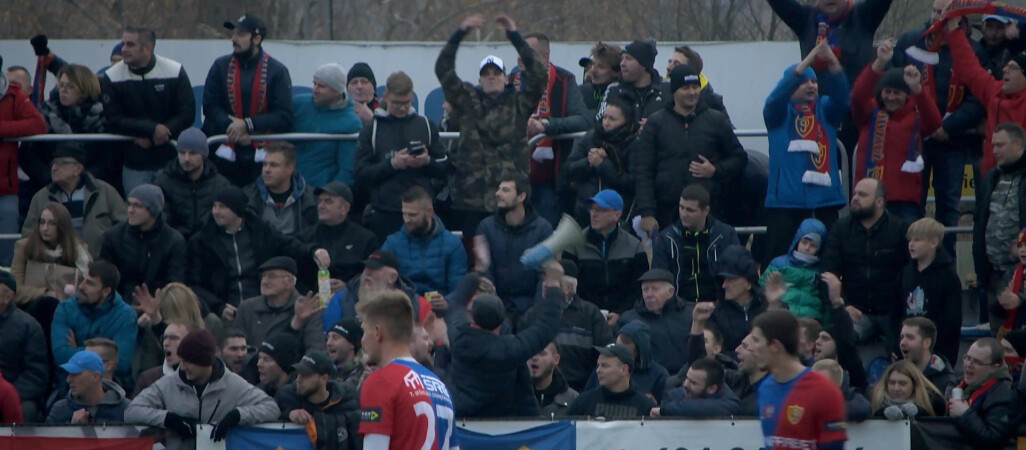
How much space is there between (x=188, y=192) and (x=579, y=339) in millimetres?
3583

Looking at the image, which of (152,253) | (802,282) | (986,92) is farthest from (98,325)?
(986,92)

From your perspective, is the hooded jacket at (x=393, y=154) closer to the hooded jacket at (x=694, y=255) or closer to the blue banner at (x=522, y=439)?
the hooded jacket at (x=694, y=255)

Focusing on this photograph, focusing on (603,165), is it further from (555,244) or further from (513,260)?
(555,244)

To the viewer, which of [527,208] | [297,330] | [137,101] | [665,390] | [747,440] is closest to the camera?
[747,440]

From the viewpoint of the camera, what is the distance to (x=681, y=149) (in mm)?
13008

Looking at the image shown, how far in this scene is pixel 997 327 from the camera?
12273 millimetres

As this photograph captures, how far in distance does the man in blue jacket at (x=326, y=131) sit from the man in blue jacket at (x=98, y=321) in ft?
7.94

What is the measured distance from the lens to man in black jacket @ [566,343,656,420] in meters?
10.8

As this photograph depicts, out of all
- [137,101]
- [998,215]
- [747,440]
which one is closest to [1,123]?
[137,101]

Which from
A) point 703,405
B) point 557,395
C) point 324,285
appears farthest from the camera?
point 324,285

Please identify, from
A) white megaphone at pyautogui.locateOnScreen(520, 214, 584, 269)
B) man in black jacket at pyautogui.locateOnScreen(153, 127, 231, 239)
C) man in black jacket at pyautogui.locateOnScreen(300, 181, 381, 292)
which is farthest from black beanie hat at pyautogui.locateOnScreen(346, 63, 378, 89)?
white megaphone at pyautogui.locateOnScreen(520, 214, 584, 269)

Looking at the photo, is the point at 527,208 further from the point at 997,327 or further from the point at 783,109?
the point at 997,327

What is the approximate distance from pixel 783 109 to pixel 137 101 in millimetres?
5447

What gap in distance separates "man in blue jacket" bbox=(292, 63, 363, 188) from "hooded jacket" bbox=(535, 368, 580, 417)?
10.9 feet
